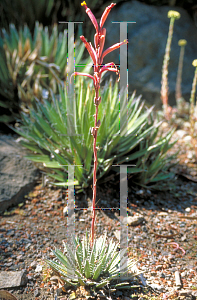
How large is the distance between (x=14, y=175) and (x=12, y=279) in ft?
3.75

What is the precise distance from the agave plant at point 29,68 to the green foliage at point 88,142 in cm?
77

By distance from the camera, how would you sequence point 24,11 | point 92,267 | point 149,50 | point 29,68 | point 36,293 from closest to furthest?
1. point 92,267
2. point 36,293
3. point 29,68
4. point 149,50
5. point 24,11

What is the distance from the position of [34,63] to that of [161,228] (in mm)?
2556

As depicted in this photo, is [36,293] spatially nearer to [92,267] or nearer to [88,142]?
[92,267]

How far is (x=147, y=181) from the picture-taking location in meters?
2.88

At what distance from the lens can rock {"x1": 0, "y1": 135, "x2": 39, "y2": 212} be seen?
2.68 metres

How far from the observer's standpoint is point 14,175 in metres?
2.89

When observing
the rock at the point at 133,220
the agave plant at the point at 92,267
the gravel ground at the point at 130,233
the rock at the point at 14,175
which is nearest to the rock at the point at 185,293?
the gravel ground at the point at 130,233

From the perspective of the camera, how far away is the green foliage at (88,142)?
264cm

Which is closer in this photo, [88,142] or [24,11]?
[88,142]

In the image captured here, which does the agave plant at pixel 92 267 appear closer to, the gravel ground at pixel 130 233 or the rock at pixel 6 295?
the gravel ground at pixel 130 233

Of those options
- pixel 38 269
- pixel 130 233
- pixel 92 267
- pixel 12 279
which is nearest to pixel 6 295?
pixel 12 279

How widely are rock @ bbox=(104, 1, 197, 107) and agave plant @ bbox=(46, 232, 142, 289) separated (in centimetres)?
369

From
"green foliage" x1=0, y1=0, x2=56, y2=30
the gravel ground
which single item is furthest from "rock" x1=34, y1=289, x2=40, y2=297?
"green foliage" x1=0, y1=0, x2=56, y2=30
